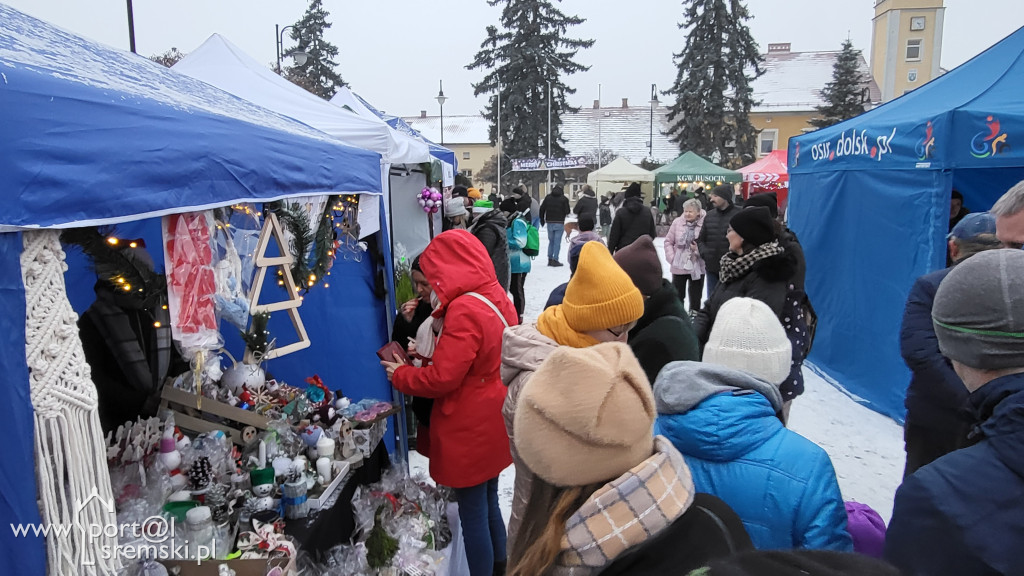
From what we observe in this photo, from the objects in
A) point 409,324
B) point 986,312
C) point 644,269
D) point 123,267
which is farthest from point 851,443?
point 123,267

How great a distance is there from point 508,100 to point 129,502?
3333cm

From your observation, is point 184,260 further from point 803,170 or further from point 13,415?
point 803,170

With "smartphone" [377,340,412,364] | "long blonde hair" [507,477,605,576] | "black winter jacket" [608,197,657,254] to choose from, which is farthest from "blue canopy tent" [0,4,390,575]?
"black winter jacket" [608,197,657,254]

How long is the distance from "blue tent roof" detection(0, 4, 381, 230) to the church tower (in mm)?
47405

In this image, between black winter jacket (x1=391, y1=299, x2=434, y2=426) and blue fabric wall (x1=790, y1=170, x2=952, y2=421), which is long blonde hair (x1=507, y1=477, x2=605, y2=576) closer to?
black winter jacket (x1=391, y1=299, x2=434, y2=426)

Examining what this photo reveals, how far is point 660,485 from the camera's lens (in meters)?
1.15

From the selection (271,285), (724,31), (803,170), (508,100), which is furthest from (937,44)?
(271,285)

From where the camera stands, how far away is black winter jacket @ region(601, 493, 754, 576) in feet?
3.65

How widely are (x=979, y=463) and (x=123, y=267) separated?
111 inches

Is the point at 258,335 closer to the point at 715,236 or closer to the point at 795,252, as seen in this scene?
the point at 795,252

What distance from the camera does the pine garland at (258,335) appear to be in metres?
2.97

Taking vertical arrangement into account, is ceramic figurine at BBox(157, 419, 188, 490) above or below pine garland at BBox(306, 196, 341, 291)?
below

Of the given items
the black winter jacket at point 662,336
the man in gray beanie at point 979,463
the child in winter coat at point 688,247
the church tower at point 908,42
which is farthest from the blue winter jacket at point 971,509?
the church tower at point 908,42

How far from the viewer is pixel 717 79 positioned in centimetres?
3141
